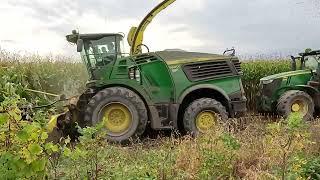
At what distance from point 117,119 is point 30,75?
4.50 meters

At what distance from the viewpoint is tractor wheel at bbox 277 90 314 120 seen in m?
12.1

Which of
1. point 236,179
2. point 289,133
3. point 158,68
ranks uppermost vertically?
point 158,68

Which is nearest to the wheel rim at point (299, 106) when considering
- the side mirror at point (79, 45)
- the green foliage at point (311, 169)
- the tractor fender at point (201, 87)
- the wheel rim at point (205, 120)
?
the tractor fender at point (201, 87)

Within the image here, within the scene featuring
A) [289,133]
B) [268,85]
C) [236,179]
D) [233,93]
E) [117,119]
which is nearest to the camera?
[289,133]

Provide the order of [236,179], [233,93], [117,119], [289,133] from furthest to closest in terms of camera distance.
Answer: [233,93]
[117,119]
[236,179]
[289,133]

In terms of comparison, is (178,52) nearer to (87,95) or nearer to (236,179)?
(87,95)

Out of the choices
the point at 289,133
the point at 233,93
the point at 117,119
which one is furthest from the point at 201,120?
the point at 289,133

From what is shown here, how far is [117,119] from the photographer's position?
31.8ft

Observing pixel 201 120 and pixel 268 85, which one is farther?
pixel 268 85

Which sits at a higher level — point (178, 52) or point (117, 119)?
point (178, 52)

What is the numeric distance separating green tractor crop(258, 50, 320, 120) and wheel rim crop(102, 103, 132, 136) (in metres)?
4.30

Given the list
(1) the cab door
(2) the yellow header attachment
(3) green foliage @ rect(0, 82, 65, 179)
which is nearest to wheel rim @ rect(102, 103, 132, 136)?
(1) the cab door

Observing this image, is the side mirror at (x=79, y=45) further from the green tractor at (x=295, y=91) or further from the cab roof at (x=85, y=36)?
the green tractor at (x=295, y=91)

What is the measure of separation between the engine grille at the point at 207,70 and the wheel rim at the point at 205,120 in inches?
28.6
